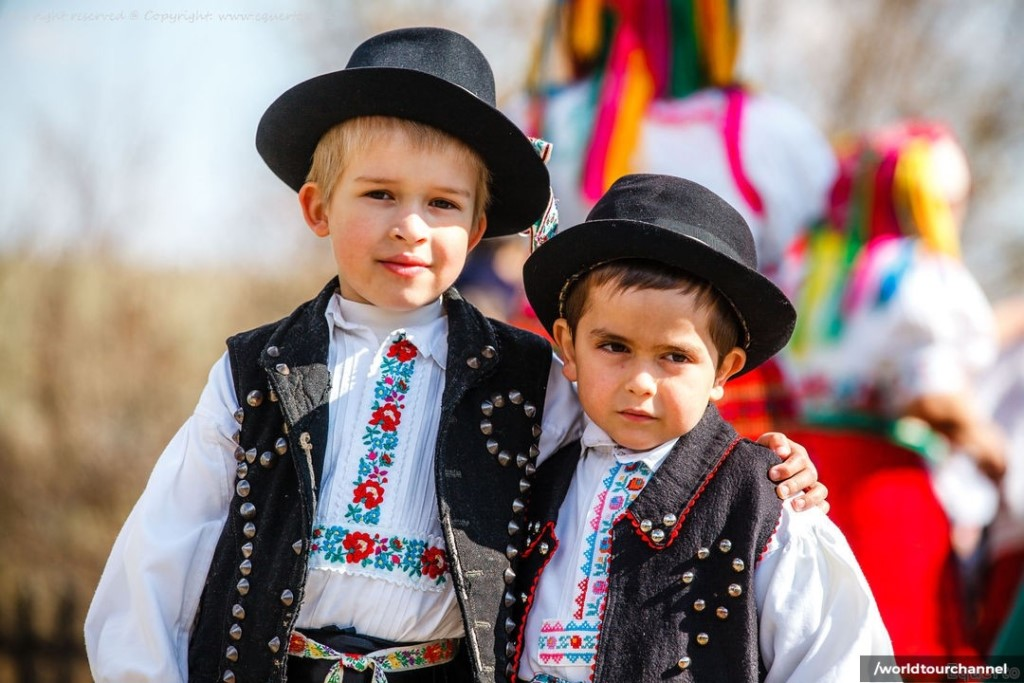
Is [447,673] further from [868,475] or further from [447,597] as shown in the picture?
[868,475]

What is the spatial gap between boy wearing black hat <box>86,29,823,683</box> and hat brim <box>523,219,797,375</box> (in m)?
0.17

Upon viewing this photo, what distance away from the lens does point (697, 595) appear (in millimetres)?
1976

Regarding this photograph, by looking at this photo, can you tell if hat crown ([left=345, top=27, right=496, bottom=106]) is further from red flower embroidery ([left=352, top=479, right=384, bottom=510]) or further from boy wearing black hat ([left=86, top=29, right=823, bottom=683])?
red flower embroidery ([left=352, top=479, right=384, bottom=510])

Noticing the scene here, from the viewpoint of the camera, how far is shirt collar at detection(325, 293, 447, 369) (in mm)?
2270

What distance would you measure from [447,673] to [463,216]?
2.96ft

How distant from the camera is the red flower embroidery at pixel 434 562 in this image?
211 cm

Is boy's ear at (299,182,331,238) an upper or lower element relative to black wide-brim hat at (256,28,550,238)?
lower

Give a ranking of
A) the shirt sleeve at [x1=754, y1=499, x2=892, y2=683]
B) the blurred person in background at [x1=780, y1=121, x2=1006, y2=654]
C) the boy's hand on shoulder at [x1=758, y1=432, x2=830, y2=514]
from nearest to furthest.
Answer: the shirt sleeve at [x1=754, y1=499, x2=892, y2=683]
the boy's hand on shoulder at [x1=758, y1=432, x2=830, y2=514]
the blurred person in background at [x1=780, y1=121, x2=1006, y2=654]

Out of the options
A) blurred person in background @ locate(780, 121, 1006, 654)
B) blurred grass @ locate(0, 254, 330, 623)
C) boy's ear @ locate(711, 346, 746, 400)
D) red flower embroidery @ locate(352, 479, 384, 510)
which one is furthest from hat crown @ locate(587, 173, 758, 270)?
blurred grass @ locate(0, 254, 330, 623)

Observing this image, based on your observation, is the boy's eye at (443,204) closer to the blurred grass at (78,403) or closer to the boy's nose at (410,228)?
the boy's nose at (410,228)

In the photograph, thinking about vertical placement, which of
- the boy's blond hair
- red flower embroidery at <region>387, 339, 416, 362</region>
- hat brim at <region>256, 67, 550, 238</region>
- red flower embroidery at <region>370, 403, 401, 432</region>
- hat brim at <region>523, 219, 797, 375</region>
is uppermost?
hat brim at <region>256, 67, 550, 238</region>

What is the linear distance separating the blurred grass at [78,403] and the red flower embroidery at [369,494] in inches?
171

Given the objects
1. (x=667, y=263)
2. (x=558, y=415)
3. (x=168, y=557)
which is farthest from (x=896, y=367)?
(x=168, y=557)

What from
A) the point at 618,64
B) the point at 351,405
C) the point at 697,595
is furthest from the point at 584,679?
the point at 618,64
